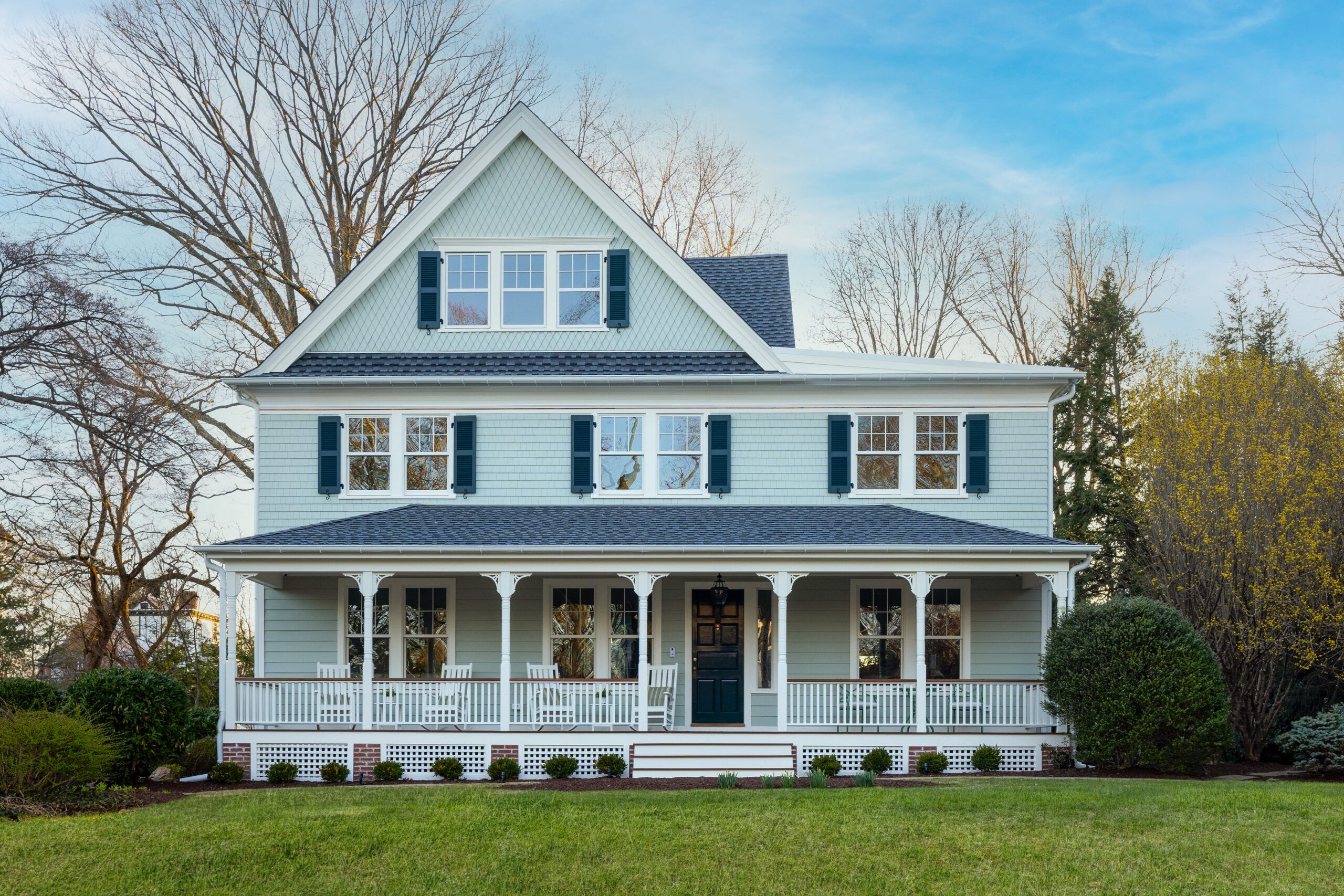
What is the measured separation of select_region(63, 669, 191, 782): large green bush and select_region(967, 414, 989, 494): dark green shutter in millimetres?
12065

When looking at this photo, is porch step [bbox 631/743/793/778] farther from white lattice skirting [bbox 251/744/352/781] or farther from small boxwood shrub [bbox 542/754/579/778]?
white lattice skirting [bbox 251/744/352/781]

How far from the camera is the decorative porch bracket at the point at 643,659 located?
16094 millimetres

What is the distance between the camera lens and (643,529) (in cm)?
1698

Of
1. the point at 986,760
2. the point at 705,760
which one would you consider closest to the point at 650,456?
the point at 705,760

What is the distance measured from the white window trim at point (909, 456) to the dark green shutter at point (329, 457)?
8256 mm

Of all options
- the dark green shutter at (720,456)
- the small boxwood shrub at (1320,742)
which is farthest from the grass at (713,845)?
the dark green shutter at (720,456)

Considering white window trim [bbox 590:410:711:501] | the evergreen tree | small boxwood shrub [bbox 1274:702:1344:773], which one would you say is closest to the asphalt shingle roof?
white window trim [bbox 590:410:711:501]

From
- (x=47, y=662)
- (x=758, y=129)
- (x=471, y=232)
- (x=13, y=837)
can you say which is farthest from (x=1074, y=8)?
(x=47, y=662)

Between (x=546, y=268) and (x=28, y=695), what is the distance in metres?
9.76

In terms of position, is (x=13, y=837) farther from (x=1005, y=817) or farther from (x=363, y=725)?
(x=1005, y=817)

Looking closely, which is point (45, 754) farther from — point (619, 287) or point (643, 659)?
point (619, 287)

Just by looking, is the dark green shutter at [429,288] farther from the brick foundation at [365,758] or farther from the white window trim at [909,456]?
the white window trim at [909,456]

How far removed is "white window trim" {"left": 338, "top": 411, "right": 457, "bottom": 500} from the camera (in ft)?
61.6

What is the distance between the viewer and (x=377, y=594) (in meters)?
18.8
